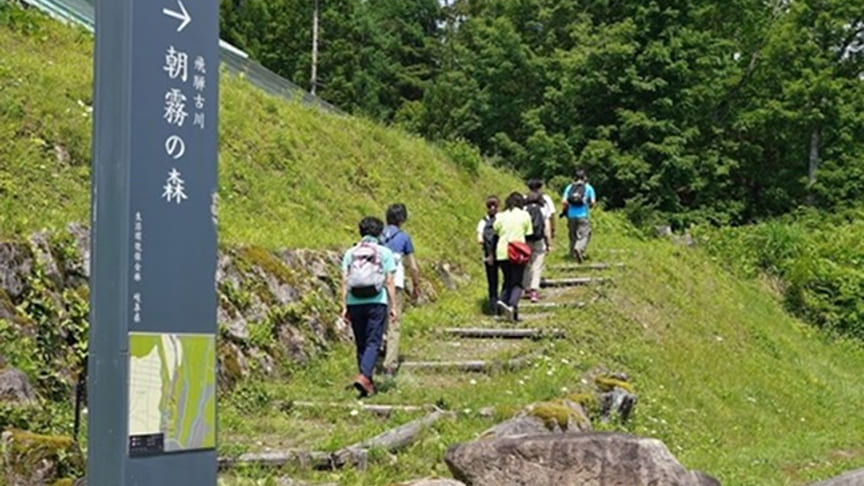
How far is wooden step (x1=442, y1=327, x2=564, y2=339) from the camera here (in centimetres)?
1205

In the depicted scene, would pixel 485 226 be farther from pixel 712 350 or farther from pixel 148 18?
pixel 148 18

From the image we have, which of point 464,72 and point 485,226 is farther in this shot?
point 464,72

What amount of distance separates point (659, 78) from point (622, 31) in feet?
6.20

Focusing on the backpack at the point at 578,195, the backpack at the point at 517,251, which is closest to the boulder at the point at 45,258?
the backpack at the point at 517,251

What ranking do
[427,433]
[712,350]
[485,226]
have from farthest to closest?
[712,350] → [485,226] → [427,433]

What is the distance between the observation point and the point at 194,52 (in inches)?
127

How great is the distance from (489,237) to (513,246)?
0.83m

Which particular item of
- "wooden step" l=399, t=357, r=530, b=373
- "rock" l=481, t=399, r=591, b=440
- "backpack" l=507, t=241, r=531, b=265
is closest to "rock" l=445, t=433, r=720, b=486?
"rock" l=481, t=399, r=591, b=440

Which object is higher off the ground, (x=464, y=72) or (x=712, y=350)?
(x=464, y=72)

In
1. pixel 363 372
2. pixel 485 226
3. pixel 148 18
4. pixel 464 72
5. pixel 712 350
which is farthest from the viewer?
pixel 464 72

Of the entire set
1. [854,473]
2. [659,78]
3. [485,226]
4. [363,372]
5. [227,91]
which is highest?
[659,78]

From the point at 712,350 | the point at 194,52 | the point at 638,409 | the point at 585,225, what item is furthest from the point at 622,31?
the point at 194,52

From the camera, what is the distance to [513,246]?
12141 mm

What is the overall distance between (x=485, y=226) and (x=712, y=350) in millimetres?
4140
